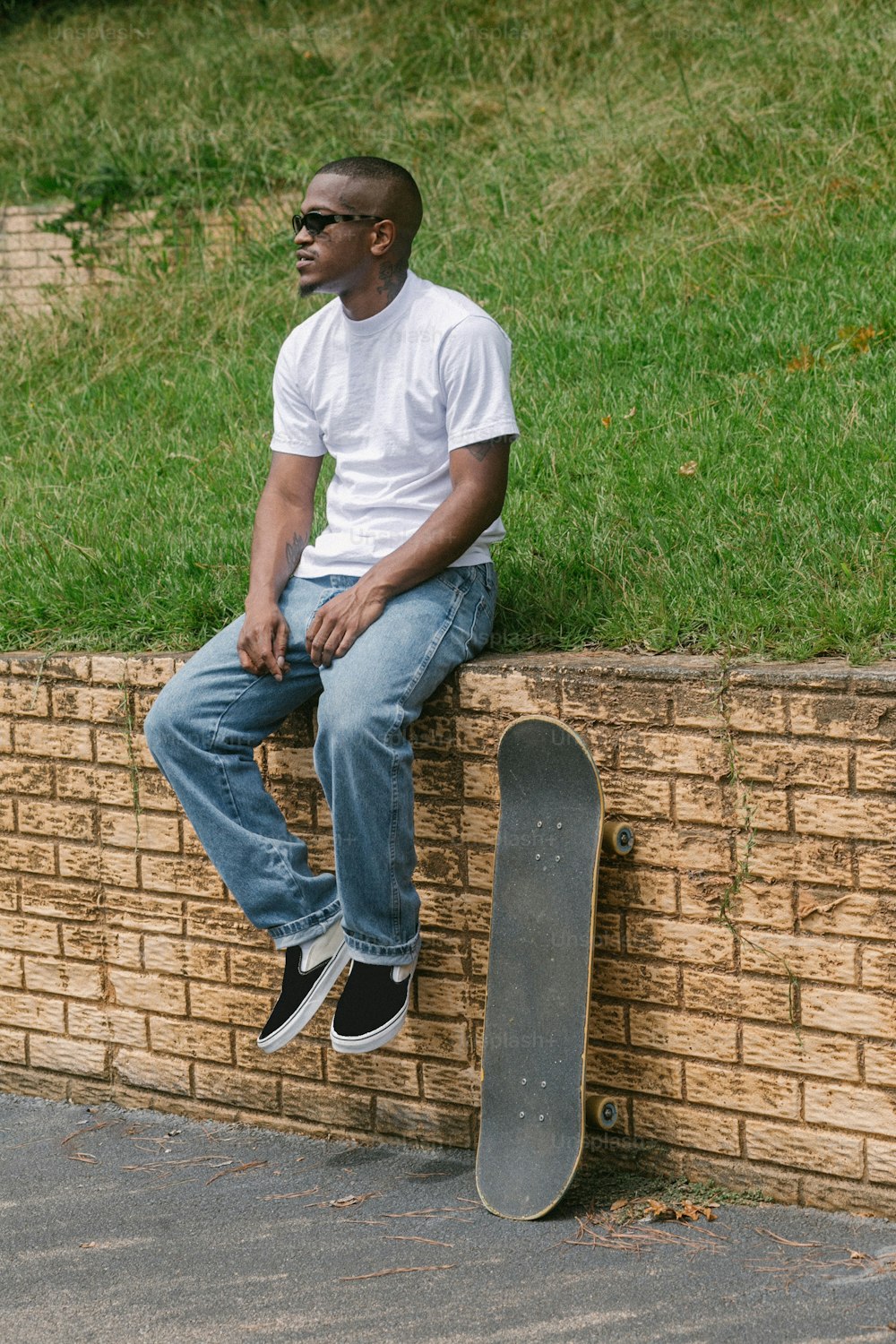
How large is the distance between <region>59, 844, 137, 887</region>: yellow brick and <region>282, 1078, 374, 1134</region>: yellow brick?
0.72m

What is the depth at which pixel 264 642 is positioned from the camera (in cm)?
366

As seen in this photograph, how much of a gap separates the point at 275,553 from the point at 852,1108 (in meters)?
1.88

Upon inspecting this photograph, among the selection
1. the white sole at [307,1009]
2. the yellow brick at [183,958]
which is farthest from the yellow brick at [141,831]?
the white sole at [307,1009]

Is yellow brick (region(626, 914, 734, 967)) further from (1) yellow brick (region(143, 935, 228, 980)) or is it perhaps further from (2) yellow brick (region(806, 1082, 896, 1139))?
(1) yellow brick (region(143, 935, 228, 980))

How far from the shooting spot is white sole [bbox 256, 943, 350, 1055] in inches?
145

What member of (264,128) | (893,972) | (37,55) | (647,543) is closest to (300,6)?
(37,55)

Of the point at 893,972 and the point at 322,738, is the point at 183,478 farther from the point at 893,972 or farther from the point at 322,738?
the point at 893,972

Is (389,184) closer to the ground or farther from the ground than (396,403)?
farther from the ground

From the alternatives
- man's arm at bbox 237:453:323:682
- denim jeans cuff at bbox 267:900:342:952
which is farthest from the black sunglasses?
denim jeans cuff at bbox 267:900:342:952

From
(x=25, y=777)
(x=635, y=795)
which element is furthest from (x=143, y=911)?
(x=635, y=795)

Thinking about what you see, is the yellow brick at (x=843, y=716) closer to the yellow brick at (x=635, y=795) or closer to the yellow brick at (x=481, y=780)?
the yellow brick at (x=635, y=795)

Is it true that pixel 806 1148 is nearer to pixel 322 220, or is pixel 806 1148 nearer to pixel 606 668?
pixel 606 668

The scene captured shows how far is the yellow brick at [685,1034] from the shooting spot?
343 centimetres

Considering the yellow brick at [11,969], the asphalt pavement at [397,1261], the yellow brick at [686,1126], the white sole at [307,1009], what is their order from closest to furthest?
the asphalt pavement at [397,1261], the yellow brick at [686,1126], the white sole at [307,1009], the yellow brick at [11,969]
